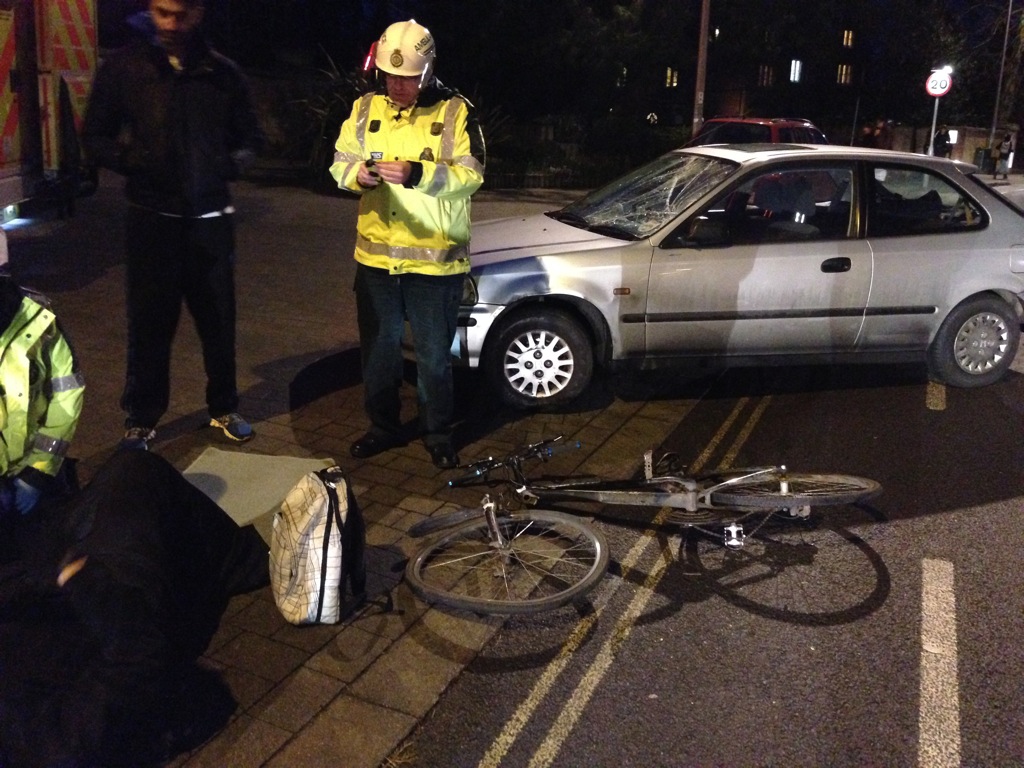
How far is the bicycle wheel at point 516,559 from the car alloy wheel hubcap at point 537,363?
1.96 m

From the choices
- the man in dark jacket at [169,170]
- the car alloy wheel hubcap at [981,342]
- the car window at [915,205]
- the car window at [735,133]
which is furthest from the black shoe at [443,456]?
the car window at [735,133]

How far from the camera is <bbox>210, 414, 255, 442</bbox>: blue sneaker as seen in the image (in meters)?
5.45

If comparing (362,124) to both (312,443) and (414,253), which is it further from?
(312,443)

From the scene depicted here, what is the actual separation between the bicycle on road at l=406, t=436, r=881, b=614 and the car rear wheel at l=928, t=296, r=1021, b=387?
280 cm

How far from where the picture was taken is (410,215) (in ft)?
16.3

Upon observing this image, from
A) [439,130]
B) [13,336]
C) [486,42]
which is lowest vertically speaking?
[13,336]

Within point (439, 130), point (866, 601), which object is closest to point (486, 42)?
point (439, 130)

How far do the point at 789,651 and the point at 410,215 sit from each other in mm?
2671

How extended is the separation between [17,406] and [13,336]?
Answer: 232mm

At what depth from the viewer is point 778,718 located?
3.37 meters

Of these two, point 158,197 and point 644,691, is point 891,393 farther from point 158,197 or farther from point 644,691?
point 158,197

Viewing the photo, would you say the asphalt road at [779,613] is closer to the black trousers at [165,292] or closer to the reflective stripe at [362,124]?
the black trousers at [165,292]

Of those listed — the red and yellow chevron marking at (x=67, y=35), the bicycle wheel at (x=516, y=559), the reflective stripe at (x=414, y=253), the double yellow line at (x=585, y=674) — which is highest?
the red and yellow chevron marking at (x=67, y=35)

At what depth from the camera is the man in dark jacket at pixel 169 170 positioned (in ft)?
15.4
